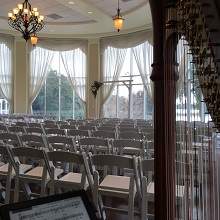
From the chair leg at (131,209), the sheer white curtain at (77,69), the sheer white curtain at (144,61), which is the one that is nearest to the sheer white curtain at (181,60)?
the chair leg at (131,209)

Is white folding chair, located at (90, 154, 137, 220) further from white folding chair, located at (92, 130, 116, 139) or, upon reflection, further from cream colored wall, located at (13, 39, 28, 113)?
cream colored wall, located at (13, 39, 28, 113)

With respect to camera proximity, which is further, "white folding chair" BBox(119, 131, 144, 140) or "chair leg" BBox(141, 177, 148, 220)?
"white folding chair" BBox(119, 131, 144, 140)

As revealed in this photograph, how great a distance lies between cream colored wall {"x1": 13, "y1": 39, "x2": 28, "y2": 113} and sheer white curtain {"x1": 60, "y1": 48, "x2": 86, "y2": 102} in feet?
5.78

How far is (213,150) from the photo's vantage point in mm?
2016

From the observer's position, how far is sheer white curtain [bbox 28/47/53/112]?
639 inches

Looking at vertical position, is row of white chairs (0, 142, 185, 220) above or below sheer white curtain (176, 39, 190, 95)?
below

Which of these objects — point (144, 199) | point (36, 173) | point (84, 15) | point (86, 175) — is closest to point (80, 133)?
point (36, 173)

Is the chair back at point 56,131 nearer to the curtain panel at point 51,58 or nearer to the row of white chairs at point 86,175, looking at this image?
the row of white chairs at point 86,175

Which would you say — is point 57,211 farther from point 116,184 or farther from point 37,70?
point 37,70

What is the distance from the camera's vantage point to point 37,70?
16297 millimetres

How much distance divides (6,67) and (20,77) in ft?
2.33

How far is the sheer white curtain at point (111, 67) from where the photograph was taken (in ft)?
50.4

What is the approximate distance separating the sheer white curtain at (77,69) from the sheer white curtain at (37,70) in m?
0.85

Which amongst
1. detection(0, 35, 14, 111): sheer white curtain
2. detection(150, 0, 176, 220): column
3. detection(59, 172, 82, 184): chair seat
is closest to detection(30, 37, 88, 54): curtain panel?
detection(0, 35, 14, 111): sheer white curtain
